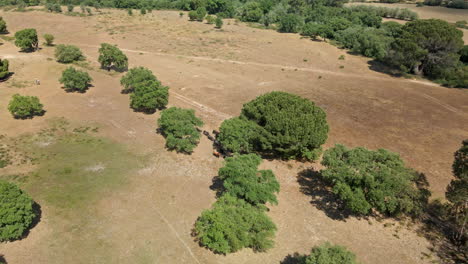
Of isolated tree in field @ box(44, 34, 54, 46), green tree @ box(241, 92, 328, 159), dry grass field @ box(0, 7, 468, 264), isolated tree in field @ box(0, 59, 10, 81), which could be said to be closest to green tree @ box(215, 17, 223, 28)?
dry grass field @ box(0, 7, 468, 264)

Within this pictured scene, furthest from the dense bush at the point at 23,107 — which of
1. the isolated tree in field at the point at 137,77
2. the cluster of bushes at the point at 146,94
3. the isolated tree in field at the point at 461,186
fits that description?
the isolated tree in field at the point at 461,186

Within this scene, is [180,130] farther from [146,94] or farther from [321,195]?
[321,195]

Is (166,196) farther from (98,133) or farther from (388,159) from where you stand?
(388,159)

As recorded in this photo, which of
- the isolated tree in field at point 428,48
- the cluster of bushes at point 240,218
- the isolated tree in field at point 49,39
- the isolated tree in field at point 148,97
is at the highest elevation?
the isolated tree in field at point 428,48

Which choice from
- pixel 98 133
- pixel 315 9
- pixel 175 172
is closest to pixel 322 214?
pixel 175 172

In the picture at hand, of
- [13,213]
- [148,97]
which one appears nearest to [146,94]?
[148,97]

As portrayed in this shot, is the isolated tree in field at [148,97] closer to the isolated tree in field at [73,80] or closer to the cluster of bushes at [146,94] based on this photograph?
the cluster of bushes at [146,94]
